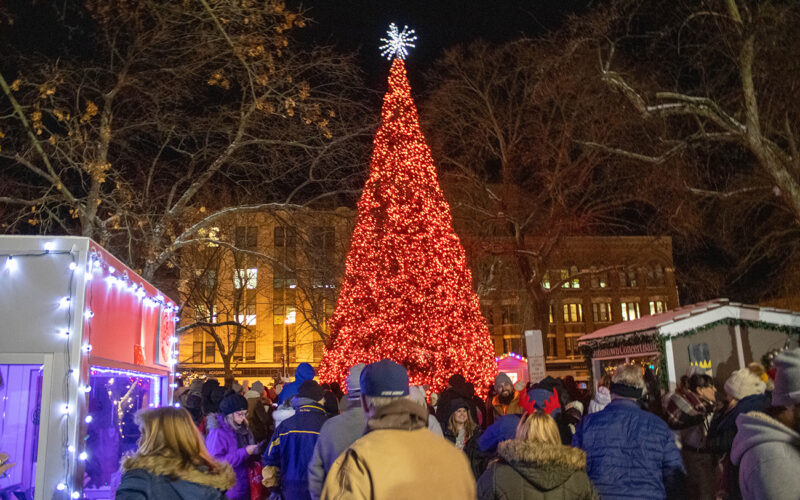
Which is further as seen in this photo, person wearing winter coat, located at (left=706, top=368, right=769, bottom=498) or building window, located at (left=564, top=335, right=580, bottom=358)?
building window, located at (left=564, top=335, right=580, bottom=358)

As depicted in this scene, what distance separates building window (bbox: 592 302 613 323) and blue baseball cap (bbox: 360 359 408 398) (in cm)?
7007

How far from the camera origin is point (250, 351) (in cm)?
6125

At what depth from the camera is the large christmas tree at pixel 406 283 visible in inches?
685

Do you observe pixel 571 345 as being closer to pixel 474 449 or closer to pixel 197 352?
pixel 197 352

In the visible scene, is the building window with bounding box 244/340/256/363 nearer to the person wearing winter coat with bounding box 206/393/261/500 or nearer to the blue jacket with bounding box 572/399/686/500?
the person wearing winter coat with bounding box 206/393/261/500

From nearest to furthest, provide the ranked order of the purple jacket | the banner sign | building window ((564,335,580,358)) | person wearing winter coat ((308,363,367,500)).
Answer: person wearing winter coat ((308,363,367,500))
the purple jacket
the banner sign
building window ((564,335,580,358))

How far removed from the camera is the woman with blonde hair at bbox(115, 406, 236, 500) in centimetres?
347

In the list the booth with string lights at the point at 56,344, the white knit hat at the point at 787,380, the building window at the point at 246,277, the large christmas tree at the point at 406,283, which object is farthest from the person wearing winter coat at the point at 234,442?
the building window at the point at 246,277

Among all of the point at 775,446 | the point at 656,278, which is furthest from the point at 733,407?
the point at 656,278

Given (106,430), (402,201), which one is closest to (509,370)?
(402,201)

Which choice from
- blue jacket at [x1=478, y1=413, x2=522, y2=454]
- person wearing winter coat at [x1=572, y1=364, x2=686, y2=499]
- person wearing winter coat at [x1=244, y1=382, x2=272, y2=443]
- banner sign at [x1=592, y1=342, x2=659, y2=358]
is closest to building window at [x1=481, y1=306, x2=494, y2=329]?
banner sign at [x1=592, y1=342, x2=659, y2=358]

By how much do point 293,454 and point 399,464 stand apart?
3144 mm

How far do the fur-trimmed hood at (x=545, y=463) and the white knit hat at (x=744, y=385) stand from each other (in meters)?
2.03

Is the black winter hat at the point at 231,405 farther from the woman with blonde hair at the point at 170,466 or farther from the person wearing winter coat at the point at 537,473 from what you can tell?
the person wearing winter coat at the point at 537,473
